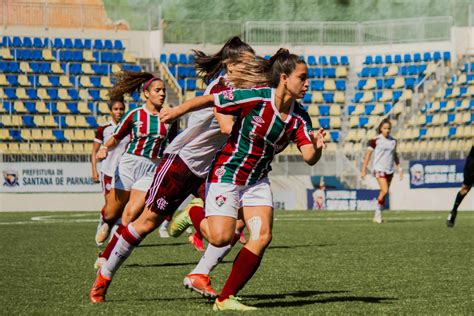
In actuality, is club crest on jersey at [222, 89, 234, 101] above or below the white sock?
above

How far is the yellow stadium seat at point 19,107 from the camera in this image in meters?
32.6

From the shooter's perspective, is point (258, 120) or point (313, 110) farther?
point (313, 110)

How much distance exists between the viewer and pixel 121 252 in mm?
7762

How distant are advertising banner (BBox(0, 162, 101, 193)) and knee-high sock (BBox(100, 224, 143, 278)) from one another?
20.9 meters

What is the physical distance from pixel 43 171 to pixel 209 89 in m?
21.2

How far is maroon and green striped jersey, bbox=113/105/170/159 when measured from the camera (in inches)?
438

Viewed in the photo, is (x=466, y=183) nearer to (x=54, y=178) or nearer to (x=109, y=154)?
(x=109, y=154)

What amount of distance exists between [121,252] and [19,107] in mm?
25758

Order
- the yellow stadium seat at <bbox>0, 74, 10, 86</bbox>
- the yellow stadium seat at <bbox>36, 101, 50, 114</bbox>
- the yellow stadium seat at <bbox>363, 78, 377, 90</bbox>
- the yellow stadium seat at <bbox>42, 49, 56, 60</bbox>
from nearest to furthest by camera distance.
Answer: the yellow stadium seat at <bbox>36, 101, 50, 114</bbox>
the yellow stadium seat at <bbox>0, 74, 10, 86</bbox>
the yellow stadium seat at <bbox>42, 49, 56, 60</bbox>
the yellow stadium seat at <bbox>363, 78, 377, 90</bbox>

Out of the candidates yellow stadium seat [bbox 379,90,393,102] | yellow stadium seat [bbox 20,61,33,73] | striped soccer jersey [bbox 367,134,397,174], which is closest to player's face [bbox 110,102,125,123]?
striped soccer jersey [bbox 367,134,397,174]

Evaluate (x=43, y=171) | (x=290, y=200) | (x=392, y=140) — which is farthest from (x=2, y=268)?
(x=290, y=200)

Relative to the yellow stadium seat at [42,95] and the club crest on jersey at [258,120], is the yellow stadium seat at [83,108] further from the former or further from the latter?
the club crest on jersey at [258,120]

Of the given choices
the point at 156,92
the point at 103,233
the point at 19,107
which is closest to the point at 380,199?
the point at 103,233

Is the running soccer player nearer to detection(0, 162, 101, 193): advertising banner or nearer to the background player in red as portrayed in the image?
the background player in red
